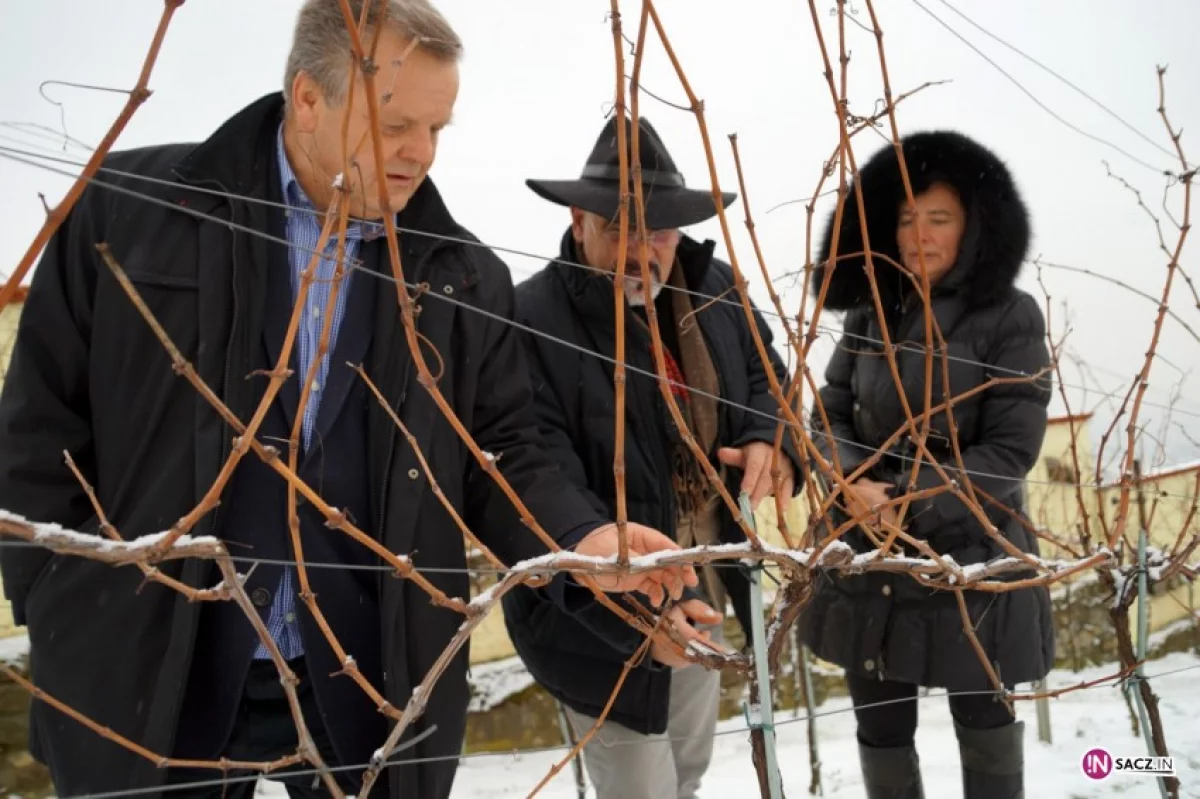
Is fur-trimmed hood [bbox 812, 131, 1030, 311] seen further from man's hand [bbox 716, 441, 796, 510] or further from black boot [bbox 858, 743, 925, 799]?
black boot [bbox 858, 743, 925, 799]

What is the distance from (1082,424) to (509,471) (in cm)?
480

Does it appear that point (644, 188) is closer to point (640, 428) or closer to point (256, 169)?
point (640, 428)

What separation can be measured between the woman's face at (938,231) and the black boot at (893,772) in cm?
108

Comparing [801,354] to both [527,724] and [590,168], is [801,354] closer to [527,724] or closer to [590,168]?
[590,168]

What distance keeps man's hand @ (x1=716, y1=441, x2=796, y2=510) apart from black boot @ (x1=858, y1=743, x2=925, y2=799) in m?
0.70

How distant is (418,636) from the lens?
4.82 ft

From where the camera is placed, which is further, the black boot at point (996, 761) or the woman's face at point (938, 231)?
the woman's face at point (938, 231)

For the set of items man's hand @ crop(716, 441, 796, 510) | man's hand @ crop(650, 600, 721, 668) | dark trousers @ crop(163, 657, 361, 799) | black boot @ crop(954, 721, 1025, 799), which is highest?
man's hand @ crop(716, 441, 796, 510)

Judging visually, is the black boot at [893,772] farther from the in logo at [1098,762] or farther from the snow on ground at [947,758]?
the snow on ground at [947,758]

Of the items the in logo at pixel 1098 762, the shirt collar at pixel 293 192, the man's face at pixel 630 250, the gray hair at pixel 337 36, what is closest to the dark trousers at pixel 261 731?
the shirt collar at pixel 293 192

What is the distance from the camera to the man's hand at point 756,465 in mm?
1962

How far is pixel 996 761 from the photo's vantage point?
7.19 ft

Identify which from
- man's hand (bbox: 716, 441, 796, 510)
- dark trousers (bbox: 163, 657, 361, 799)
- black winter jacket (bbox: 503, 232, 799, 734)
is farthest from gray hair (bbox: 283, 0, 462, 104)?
man's hand (bbox: 716, 441, 796, 510)

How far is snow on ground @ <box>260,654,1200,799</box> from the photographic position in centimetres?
323
